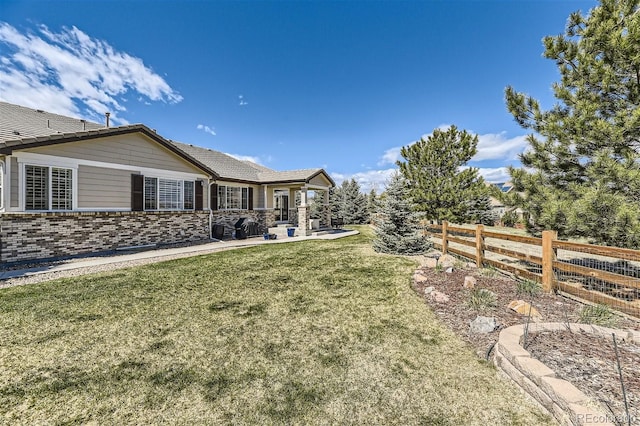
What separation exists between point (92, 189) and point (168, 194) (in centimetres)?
275

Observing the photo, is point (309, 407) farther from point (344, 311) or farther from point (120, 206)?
point (120, 206)

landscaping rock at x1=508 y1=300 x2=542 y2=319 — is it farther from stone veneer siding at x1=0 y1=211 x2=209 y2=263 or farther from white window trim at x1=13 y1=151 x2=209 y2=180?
white window trim at x1=13 y1=151 x2=209 y2=180

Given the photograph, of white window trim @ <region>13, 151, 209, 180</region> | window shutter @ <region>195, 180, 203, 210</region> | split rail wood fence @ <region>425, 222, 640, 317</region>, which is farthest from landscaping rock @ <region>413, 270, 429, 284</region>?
white window trim @ <region>13, 151, 209, 180</region>

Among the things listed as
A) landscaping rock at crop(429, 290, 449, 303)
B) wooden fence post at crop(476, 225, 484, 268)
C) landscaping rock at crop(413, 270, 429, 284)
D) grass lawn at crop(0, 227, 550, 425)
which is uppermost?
wooden fence post at crop(476, 225, 484, 268)

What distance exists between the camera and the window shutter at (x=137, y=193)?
33.7 ft

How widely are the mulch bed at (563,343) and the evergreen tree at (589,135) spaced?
5.88ft

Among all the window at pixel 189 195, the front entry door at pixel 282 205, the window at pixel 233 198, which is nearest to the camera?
the window at pixel 189 195

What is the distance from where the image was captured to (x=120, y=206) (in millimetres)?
9938

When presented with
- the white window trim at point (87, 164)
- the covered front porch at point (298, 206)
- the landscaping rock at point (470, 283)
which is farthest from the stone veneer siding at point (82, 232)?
the landscaping rock at point (470, 283)

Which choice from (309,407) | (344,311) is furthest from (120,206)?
(309,407)

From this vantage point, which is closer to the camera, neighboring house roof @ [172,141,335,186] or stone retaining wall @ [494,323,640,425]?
stone retaining wall @ [494,323,640,425]

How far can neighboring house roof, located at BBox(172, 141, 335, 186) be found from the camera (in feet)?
52.1

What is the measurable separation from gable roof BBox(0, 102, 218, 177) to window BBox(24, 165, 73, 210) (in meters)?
0.87

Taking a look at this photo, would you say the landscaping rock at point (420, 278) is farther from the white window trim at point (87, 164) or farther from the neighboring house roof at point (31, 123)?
the neighboring house roof at point (31, 123)
